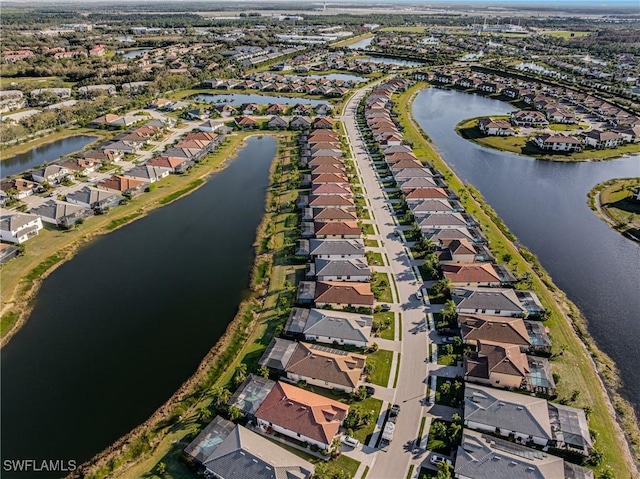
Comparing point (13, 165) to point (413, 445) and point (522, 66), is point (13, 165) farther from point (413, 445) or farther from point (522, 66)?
point (522, 66)

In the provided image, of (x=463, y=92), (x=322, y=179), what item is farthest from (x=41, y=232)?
(x=463, y=92)

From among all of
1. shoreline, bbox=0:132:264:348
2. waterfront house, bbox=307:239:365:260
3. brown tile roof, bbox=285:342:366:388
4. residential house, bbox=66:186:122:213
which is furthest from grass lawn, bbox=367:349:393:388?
residential house, bbox=66:186:122:213

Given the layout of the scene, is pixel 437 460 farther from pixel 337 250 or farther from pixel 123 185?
pixel 123 185

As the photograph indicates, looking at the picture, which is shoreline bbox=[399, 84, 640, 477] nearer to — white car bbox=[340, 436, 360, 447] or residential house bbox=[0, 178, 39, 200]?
white car bbox=[340, 436, 360, 447]

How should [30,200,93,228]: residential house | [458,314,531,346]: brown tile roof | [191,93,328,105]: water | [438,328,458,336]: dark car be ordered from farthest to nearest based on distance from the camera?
[191,93,328,105]: water, [30,200,93,228]: residential house, [438,328,458,336]: dark car, [458,314,531,346]: brown tile roof

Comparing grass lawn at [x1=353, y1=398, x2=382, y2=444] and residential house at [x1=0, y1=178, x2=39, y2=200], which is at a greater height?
residential house at [x1=0, y1=178, x2=39, y2=200]

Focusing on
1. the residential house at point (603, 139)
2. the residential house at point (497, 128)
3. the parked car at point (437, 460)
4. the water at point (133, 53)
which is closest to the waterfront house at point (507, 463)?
the parked car at point (437, 460)
